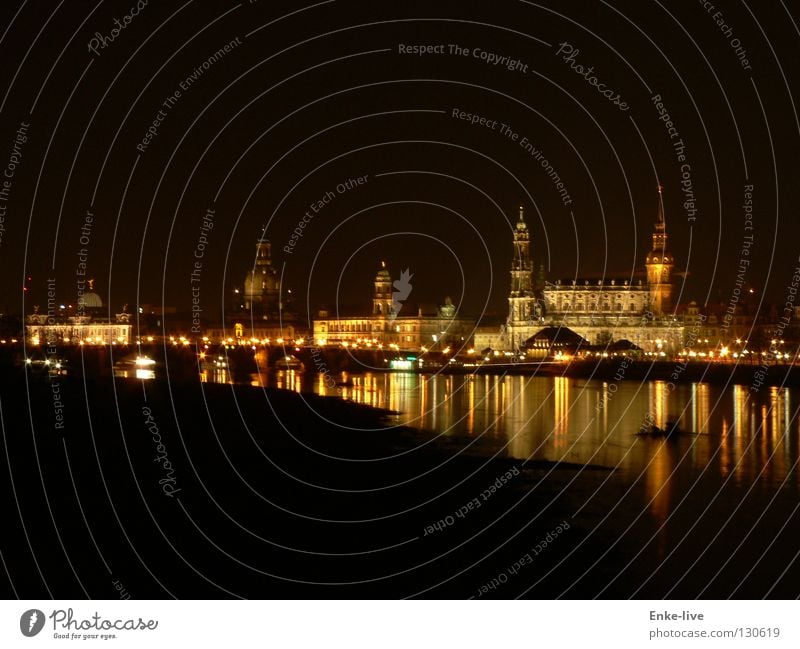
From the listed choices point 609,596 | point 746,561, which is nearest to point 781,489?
point 746,561

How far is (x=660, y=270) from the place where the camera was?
103000 mm

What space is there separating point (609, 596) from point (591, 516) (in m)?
4.42

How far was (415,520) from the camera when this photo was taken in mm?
18594

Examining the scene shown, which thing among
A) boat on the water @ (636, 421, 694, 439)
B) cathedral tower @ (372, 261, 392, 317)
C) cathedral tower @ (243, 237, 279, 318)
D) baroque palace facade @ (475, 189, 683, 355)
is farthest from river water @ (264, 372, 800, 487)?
cathedral tower @ (243, 237, 279, 318)

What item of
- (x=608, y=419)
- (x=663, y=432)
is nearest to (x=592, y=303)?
(x=608, y=419)

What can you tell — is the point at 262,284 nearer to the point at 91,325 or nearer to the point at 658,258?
the point at 91,325
